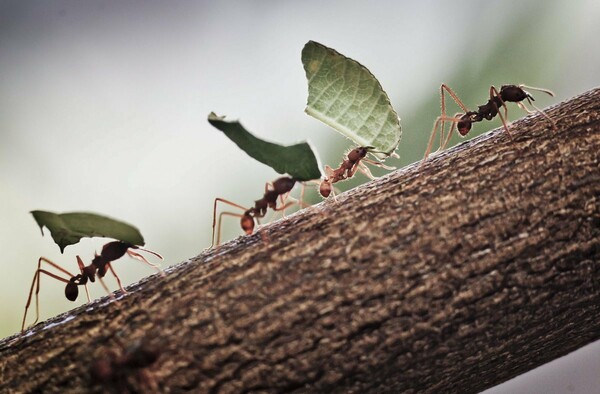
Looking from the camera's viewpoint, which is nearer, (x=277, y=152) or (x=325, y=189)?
(x=277, y=152)

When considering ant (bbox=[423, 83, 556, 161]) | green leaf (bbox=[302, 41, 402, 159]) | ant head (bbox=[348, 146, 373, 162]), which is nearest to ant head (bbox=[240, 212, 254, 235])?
green leaf (bbox=[302, 41, 402, 159])

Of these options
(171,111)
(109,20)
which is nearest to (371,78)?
(171,111)

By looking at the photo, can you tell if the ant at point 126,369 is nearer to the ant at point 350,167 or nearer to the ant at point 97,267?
the ant at point 97,267

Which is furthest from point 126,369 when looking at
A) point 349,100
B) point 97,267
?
point 349,100

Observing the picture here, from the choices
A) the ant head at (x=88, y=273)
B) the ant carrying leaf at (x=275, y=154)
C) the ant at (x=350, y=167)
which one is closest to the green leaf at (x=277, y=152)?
the ant carrying leaf at (x=275, y=154)

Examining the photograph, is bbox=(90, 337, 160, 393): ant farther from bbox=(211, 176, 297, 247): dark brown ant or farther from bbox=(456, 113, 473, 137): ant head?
bbox=(456, 113, 473, 137): ant head

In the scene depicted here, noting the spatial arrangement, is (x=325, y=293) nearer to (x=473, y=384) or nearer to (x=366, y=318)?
(x=366, y=318)

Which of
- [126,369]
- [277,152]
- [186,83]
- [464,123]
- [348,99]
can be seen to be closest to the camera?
[126,369]

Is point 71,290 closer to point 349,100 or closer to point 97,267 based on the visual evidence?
point 97,267
